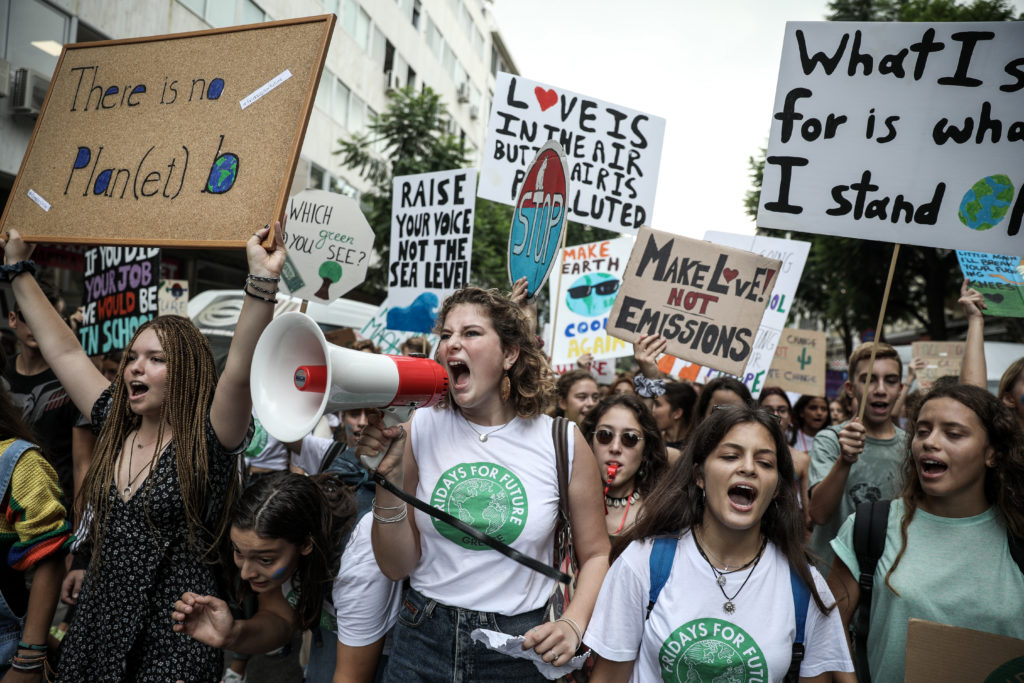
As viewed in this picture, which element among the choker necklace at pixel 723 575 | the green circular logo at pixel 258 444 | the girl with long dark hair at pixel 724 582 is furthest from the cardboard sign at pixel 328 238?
the choker necklace at pixel 723 575

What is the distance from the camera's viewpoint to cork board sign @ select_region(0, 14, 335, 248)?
2289 millimetres

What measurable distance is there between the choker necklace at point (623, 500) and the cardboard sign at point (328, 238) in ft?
8.22

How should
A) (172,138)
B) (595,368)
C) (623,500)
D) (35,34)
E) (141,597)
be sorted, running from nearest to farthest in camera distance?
1. (141,597)
2. (172,138)
3. (623,500)
4. (595,368)
5. (35,34)

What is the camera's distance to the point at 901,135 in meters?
3.16

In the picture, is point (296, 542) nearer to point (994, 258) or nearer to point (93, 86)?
point (93, 86)

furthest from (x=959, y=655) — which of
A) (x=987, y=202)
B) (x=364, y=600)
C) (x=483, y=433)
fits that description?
(x=987, y=202)

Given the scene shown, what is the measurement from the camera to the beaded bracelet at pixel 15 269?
8.05 feet

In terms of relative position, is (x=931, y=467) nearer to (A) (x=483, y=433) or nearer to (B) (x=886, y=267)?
(A) (x=483, y=433)

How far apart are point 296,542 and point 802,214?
2637 mm

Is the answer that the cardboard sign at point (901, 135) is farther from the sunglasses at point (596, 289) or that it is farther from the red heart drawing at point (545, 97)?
the sunglasses at point (596, 289)

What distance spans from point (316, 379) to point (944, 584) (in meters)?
1.95

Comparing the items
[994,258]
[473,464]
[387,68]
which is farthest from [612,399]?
[387,68]

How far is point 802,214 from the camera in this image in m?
3.27

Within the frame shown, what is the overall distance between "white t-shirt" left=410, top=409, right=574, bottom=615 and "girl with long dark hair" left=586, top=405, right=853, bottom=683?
0.24 m
